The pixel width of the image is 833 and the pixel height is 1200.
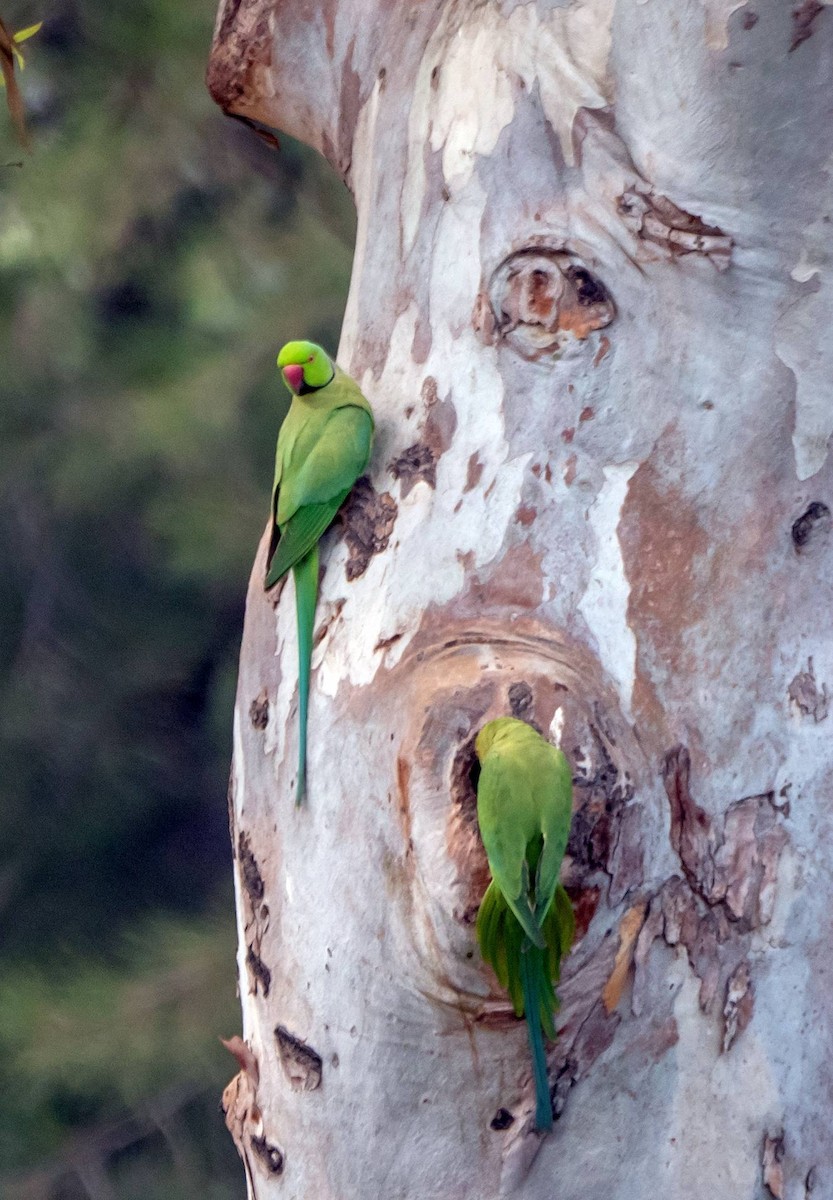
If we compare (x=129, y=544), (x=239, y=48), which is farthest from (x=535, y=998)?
(x=129, y=544)

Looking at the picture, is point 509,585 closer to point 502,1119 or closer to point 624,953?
point 624,953

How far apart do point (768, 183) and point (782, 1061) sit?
0.58 m

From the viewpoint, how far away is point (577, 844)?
716 mm

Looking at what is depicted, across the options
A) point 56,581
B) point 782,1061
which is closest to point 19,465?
point 56,581

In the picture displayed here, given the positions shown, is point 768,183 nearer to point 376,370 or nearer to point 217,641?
point 376,370

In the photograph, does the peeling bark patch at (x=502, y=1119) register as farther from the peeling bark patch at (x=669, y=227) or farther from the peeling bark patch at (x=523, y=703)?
the peeling bark patch at (x=669, y=227)

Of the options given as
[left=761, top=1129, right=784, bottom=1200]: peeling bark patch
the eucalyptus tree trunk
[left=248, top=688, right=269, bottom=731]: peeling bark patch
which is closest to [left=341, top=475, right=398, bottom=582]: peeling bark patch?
the eucalyptus tree trunk

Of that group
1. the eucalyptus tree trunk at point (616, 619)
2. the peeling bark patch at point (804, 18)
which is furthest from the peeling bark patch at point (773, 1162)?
the peeling bark patch at point (804, 18)

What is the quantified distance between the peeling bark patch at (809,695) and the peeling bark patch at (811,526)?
0.27ft

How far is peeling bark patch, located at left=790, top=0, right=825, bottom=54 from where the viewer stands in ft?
2.40

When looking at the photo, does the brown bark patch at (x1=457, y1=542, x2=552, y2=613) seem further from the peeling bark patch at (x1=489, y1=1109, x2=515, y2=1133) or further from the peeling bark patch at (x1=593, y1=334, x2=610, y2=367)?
the peeling bark patch at (x1=489, y1=1109, x2=515, y2=1133)

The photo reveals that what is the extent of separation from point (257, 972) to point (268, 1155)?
0.13 meters

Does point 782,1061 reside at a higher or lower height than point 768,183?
lower

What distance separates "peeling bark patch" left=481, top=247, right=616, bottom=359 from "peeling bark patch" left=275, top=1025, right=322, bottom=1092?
0.50 m
